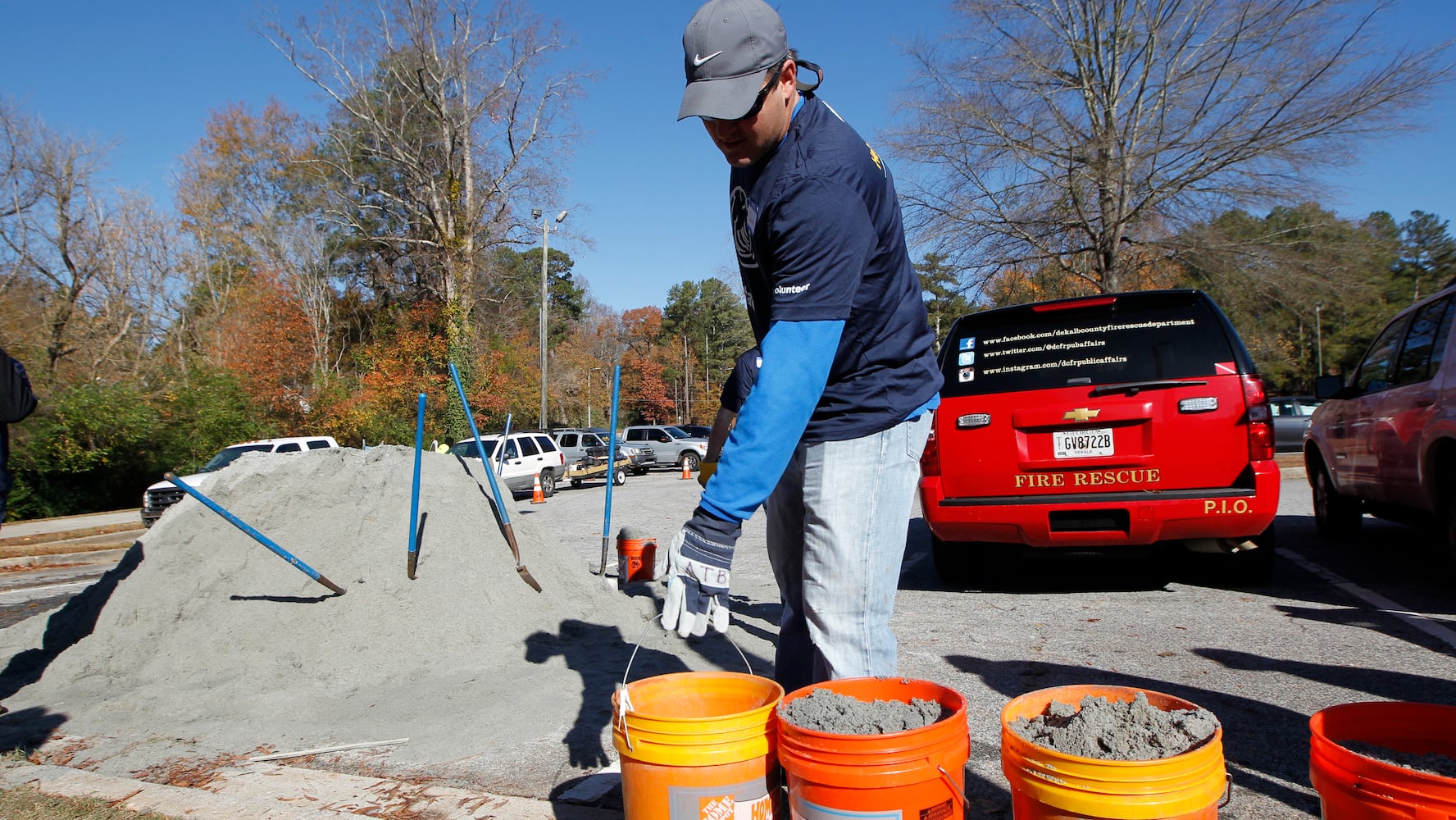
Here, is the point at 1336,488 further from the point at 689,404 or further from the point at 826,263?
the point at 689,404

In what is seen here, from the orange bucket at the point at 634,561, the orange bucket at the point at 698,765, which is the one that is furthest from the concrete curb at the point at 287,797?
the orange bucket at the point at 634,561

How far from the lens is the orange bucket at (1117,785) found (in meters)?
1.64

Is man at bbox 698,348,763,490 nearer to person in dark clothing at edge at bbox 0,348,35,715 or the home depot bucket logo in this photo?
the home depot bucket logo

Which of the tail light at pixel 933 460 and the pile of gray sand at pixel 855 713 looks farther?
the tail light at pixel 933 460

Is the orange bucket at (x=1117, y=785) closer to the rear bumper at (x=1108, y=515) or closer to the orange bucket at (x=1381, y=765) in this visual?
the orange bucket at (x=1381, y=765)

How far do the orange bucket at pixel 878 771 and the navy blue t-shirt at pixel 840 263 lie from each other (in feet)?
2.61

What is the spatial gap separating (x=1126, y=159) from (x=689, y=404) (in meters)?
61.1

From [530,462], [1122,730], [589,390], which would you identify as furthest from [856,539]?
[589,390]

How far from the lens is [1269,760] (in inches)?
117

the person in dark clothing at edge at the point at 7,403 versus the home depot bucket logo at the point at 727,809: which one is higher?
the person in dark clothing at edge at the point at 7,403

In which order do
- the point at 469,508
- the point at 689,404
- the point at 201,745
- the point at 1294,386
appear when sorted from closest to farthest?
the point at 201,745 → the point at 469,508 → the point at 1294,386 → the point at 689,404

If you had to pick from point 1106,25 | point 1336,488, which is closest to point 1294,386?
point 1106,25

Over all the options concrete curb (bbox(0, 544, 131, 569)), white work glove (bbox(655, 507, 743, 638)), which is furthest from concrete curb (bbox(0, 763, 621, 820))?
concrete curb (bbox(0, 544, 131, 569))

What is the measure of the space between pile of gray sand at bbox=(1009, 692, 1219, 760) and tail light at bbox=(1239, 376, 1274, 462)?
370 centimetres
